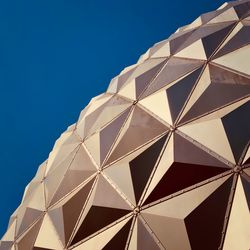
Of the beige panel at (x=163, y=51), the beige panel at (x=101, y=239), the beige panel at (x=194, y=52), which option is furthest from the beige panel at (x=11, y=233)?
the beige panel at (x=194, y=52)

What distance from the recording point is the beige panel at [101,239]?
5590mm

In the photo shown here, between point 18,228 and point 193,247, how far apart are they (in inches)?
177

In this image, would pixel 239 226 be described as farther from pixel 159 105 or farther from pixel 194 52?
pixel 194 52

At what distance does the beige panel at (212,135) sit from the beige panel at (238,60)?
1267 mm

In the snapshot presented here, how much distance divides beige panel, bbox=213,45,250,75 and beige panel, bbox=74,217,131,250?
3.33m

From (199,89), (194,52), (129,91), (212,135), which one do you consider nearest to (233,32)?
(194,52)

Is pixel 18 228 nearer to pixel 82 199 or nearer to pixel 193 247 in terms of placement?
pixel 82 199

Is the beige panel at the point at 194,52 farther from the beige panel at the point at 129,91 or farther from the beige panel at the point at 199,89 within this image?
the beige panel at the point at 129,91

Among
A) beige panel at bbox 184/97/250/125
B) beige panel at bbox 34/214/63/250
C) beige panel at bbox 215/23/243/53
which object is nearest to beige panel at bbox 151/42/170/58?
beige panel at bbox 215/23/243/53

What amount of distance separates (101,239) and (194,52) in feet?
14.0

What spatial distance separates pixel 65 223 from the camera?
6.28 m

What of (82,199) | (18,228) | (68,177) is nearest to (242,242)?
(82,199)

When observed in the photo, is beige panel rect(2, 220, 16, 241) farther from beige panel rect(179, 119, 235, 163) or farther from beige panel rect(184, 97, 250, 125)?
beige panel rect(184, 97, 250, 125)

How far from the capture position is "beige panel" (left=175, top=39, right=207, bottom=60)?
698 cm
